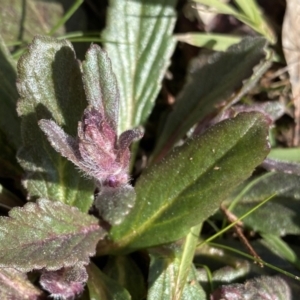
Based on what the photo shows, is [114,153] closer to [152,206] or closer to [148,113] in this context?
[152,206]

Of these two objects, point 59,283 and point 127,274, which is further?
point 127,274

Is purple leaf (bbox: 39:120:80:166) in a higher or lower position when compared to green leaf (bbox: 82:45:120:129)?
lower

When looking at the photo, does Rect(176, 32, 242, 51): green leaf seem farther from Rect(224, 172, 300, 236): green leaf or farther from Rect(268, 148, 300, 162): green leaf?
Rect(224, 172, 300, 236): green leaf

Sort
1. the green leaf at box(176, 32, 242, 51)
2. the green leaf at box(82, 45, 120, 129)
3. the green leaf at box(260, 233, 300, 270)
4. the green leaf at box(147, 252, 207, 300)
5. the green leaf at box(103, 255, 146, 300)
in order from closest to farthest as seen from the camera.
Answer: the green leaf at box(82, 45, 120, 129) → the green leaf at box(147, 252, 207, 300) → the green leaf at box(103, 255, 146, 300) → the green leaf at box(260, 233, 300, 270) → the green leaf at box(176, 32, 242, 51)

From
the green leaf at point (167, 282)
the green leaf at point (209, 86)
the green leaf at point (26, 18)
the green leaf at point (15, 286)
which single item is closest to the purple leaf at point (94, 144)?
the green leaf at point (167, 282)

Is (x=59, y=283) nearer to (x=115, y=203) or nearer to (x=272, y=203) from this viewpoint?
(x=115, y=203)

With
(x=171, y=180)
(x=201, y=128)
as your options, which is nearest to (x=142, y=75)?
(x=201, y=128)

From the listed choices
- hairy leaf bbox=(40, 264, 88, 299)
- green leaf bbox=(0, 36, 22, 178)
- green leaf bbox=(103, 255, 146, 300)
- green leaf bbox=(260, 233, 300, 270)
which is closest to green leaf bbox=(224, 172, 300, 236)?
green leaf bbox=(260, 233, 300, 270)

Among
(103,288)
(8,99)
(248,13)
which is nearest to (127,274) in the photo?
(103,288)
